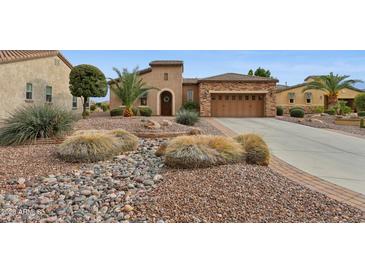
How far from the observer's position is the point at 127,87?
1057cm

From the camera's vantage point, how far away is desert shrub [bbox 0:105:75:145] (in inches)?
271

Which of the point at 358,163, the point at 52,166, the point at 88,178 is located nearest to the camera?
the point at 88,178

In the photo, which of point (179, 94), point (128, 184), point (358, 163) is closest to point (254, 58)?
point (358, 163)

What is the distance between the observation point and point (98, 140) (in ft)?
19.4

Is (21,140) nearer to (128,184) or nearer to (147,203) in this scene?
(128,184)

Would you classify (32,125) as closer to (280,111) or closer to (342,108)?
(280,111)

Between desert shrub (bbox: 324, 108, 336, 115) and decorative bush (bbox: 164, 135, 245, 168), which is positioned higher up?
desert shrub (bbox: 324, 108, 336, 115)

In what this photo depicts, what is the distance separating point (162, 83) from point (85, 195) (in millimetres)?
18029

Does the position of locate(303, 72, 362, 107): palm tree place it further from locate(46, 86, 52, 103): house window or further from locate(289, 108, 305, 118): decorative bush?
locate(46, 86, 52, 103): house window

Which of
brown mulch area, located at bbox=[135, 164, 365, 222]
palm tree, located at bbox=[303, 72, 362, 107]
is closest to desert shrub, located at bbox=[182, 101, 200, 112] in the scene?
palm tree, located at bbox=[303, 72, 362, 107]

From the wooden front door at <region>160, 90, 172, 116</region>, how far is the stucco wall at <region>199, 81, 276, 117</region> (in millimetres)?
2805

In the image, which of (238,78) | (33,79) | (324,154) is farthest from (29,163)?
(238,78)

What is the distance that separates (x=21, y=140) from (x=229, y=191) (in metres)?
5.71
